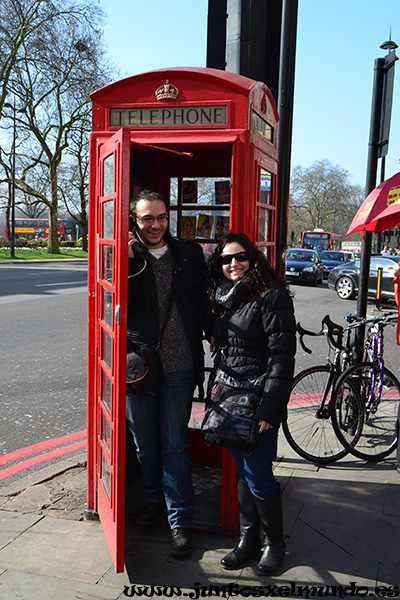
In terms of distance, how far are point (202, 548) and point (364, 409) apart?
1982mm

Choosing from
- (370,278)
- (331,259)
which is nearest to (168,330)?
(370,278)

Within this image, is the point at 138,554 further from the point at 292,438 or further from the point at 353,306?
the point at 353,306

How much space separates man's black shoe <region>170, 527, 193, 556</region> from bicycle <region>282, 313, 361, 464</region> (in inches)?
57.5

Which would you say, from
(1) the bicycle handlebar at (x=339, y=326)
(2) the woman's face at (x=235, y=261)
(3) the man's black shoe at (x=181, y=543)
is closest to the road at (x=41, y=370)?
(3) the man's black shoe at (x=181, y=543)

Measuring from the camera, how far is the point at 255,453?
3049 mm

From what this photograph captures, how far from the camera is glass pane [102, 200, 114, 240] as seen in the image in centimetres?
303

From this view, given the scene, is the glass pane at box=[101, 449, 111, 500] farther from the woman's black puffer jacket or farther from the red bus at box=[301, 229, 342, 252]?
the red bus at box=[301, 229, 342, 252]

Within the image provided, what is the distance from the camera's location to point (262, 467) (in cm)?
306

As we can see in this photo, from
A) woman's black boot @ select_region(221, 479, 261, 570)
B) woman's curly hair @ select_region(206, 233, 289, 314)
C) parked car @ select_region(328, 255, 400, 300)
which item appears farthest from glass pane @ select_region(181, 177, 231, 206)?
parked car @ select_region(328, 255, 400, 300)

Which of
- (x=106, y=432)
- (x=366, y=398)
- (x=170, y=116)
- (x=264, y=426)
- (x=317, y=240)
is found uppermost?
(x=170, y=116)

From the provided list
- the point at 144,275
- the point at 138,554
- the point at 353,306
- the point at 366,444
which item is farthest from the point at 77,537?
the point at 353,306

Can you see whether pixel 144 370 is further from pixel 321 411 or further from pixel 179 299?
pixel 321 411

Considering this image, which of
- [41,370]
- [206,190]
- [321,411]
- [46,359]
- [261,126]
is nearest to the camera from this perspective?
[261,126]

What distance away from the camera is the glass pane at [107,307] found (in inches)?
123
